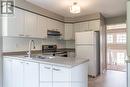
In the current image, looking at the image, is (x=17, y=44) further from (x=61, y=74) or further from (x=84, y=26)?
(x=84, y=26)

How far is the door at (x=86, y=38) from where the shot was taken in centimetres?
414

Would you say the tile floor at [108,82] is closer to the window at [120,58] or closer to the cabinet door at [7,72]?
the cabinet door at [7,72]

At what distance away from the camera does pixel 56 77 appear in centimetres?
193

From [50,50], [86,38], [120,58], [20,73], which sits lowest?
[120,58]

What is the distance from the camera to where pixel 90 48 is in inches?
164

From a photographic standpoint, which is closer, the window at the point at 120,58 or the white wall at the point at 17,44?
the white wall at the point at 17,44

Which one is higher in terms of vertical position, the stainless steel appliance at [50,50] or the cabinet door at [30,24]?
the cabinet door at [30,24]

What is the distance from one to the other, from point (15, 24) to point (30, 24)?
0.51 metres

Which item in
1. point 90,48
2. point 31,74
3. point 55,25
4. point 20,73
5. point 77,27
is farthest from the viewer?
point 77,27

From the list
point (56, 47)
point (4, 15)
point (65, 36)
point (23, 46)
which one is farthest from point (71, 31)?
point (4, 15)

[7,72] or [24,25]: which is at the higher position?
[24,25]

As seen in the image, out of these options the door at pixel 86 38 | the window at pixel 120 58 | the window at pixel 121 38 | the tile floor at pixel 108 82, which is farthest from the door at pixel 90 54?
the window at pixel 121 38

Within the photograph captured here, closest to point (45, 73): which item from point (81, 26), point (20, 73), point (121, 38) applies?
point (20, 73)

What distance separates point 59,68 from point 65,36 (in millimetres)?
3276
